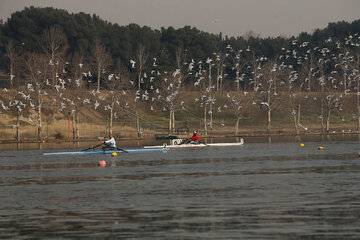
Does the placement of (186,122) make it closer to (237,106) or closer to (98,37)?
(237,106)

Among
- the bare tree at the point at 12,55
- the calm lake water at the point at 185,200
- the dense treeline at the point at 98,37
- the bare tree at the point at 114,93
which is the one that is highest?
the dense treeline at the point at 98,37

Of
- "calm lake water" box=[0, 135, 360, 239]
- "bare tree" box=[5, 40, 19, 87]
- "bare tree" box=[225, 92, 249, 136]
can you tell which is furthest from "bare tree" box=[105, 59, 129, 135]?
"calm lake water" box=[0, 135, 360, 239]

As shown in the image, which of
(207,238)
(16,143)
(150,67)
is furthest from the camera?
(150,67)

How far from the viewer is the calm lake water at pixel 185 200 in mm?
25172

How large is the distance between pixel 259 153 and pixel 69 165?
20.6 metres

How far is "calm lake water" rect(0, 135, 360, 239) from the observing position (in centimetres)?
2517

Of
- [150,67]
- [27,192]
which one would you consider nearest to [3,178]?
[27,192]

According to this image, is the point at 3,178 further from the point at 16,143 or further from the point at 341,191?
the point at 16,143

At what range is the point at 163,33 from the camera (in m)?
197

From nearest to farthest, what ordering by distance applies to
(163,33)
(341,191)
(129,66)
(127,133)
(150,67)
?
(341,191) → (127,133) → (150,67) → (129,66) → (163,33)

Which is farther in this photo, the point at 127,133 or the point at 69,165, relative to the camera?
the point at 127,133

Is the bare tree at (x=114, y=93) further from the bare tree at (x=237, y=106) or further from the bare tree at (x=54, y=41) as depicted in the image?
the bare tree at (x=237, y=106)

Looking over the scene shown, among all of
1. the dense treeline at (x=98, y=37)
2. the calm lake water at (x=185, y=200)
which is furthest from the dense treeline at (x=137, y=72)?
the calm lake water at (x=185, y=200)

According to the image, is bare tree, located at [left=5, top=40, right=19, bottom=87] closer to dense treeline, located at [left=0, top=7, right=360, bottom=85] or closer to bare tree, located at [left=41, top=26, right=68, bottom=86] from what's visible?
dense treeline, located at [left=0, top=7, right=360, bottom=85]
